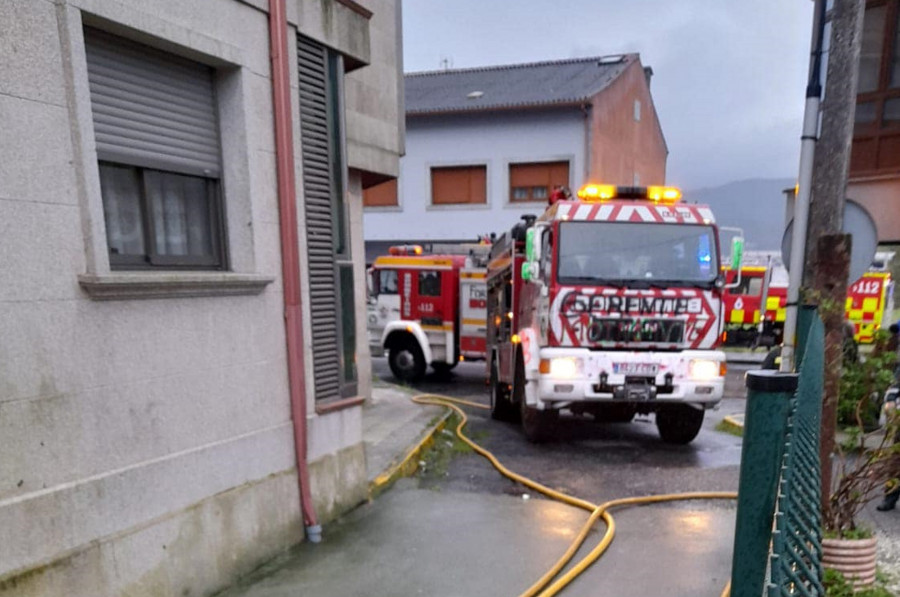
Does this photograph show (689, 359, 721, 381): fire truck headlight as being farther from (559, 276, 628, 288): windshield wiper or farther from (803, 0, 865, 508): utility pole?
(803, 0, 865, 508): utility pole

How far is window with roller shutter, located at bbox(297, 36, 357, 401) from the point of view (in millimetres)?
4312

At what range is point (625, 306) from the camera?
6363mm

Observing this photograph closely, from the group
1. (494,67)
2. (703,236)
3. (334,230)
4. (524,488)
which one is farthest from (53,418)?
(494,67)

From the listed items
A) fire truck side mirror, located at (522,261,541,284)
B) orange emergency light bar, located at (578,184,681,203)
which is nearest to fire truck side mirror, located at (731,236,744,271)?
orange emergency light bar, located at (578,184,681,203)

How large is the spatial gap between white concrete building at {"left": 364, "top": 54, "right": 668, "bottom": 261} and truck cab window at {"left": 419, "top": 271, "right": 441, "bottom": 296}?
823cm

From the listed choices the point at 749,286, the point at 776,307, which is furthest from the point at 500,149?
the point at 776,307

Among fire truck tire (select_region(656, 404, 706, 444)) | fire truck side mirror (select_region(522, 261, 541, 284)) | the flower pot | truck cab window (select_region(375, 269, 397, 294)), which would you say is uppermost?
fire truck side mirror (select_region(522, 261, 541, 284))

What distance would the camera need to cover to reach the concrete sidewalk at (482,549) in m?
3.63

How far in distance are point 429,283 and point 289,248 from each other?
307 inches

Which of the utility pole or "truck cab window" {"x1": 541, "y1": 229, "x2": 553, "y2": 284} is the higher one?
the utility pole

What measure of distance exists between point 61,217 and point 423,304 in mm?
9246

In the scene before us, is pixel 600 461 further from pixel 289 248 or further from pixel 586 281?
pixel 289 248

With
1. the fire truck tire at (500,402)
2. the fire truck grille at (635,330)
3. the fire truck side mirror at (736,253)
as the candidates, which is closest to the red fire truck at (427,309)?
the fire truck tire at (500,402)

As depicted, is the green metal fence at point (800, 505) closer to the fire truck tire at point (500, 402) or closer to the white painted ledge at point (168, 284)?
the white painted ledge at point (168, 284)
